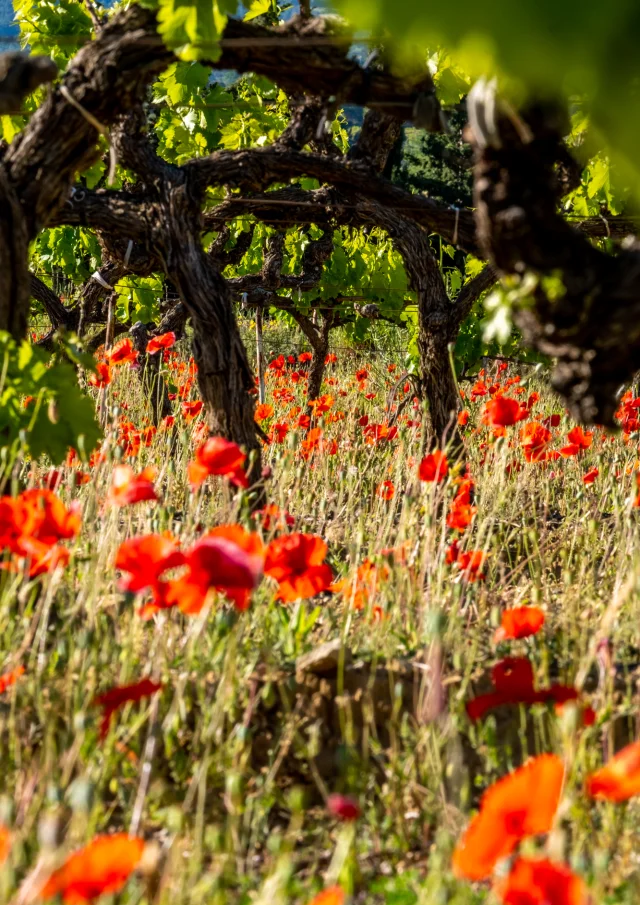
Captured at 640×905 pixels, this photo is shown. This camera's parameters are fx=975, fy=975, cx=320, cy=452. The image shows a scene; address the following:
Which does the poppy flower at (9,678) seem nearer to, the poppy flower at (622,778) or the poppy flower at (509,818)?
the poppy flower at (509,818)

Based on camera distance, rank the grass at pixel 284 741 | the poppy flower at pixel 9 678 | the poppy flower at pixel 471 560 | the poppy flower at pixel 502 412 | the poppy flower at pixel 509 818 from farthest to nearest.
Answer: the poppy flower at pixel 502 412 → the poppy flower at pixel 471 560 → the poppy flower at pixel 9 678 → the grass at pixel 284 741 → the poppy flower at pixel 509 818

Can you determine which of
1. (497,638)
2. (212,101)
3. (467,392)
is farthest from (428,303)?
(467,392)

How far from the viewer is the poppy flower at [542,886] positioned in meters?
1.00

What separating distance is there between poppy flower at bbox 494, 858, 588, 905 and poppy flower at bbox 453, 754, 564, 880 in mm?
81

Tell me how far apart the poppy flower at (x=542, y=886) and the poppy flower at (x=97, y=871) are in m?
0.40

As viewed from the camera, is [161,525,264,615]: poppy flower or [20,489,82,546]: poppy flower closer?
[161,525,264,615]: poppy flower

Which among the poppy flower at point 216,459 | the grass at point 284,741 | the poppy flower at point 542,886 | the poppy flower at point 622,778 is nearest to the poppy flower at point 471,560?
the grass at point 284,741

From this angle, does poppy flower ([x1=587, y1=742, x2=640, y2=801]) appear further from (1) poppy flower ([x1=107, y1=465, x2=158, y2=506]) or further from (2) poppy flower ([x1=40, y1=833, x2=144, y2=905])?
(1) poppy flower ([x1=107, y1=465, x2=158, y2=506])

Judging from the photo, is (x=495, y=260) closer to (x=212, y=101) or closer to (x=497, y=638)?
(x=497, y=638)

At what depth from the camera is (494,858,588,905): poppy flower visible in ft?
3.28

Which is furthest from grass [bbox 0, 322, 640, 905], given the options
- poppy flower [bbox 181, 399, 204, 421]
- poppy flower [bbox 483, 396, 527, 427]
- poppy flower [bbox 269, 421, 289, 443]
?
poppy flower [bbox 269, 421, 289, 443]

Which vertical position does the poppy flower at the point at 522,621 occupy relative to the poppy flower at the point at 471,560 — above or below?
below

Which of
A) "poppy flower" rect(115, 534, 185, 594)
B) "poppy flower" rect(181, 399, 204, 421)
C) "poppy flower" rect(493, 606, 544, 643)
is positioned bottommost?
"poppy flower" rect(493, 606, 544, 643)

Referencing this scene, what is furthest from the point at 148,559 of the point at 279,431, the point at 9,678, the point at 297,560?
the point at 279,431
